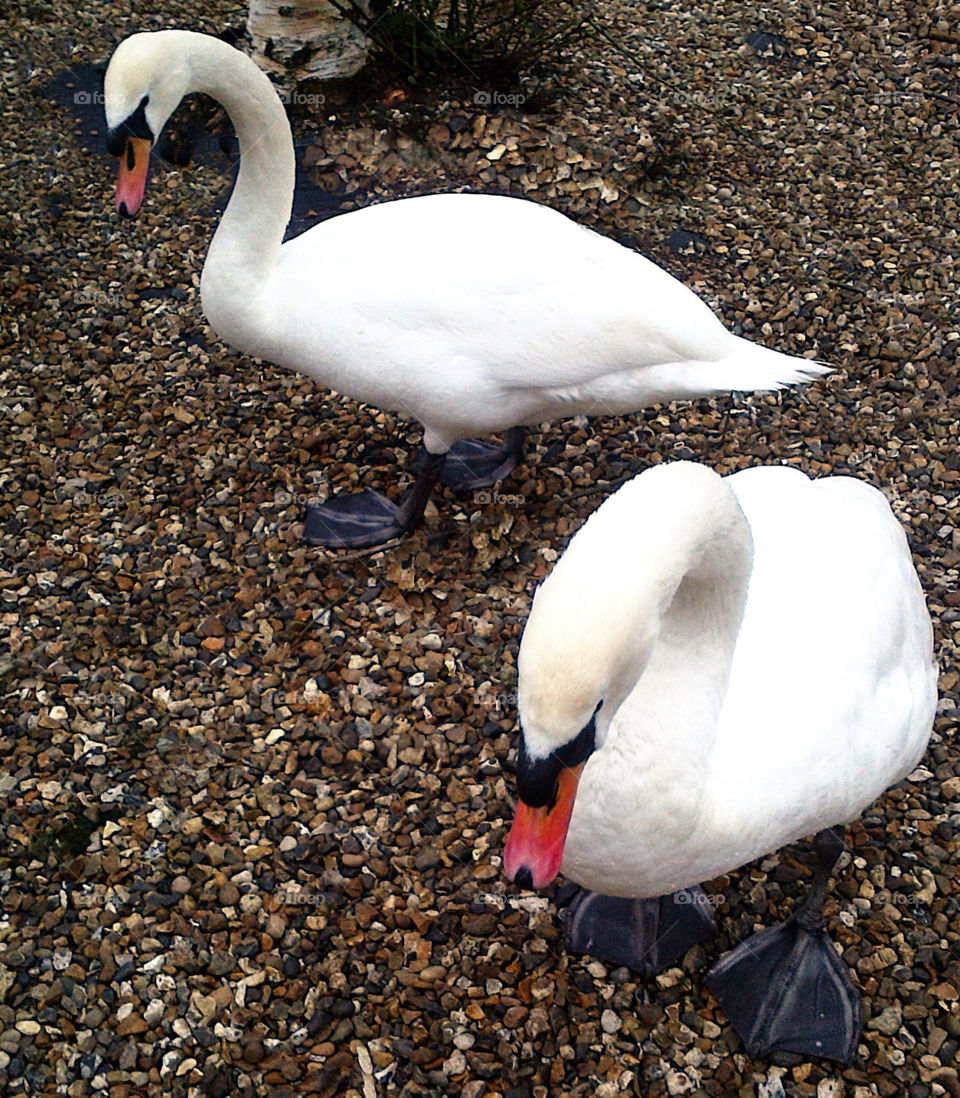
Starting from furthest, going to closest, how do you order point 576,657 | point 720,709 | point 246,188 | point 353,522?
point 353,522 → point 246,188 → point 720,709 → point 576,657

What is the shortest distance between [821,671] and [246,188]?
267 centimetres

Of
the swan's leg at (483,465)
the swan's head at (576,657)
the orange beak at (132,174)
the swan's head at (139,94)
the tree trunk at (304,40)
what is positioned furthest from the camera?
the tree trunk at (304,40)

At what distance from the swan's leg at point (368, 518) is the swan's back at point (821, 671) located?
1.42 metres

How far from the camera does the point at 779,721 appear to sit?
2.50 m

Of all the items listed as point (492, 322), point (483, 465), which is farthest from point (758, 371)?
point (483, 465)

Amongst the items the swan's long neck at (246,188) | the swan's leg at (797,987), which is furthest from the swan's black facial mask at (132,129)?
the swan's leg at (797,987)

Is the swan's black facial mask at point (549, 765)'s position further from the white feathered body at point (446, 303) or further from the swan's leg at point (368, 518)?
the swan's leg at point (368, 518)

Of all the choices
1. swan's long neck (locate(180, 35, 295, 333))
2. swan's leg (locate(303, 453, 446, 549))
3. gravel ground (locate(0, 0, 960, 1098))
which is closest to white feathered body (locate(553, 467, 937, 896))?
gravel ground (locate(0, 0, 960, 1098))

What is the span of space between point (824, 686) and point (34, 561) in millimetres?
2890

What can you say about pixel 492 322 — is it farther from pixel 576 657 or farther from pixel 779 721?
pixel 576 657

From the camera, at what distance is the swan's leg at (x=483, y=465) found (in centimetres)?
436

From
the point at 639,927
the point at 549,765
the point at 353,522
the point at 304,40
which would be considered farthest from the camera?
the point at 304,40

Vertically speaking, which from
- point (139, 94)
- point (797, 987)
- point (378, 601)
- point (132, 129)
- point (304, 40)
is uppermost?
point (139, 94)

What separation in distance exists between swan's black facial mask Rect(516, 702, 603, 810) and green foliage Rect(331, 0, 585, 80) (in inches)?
176
